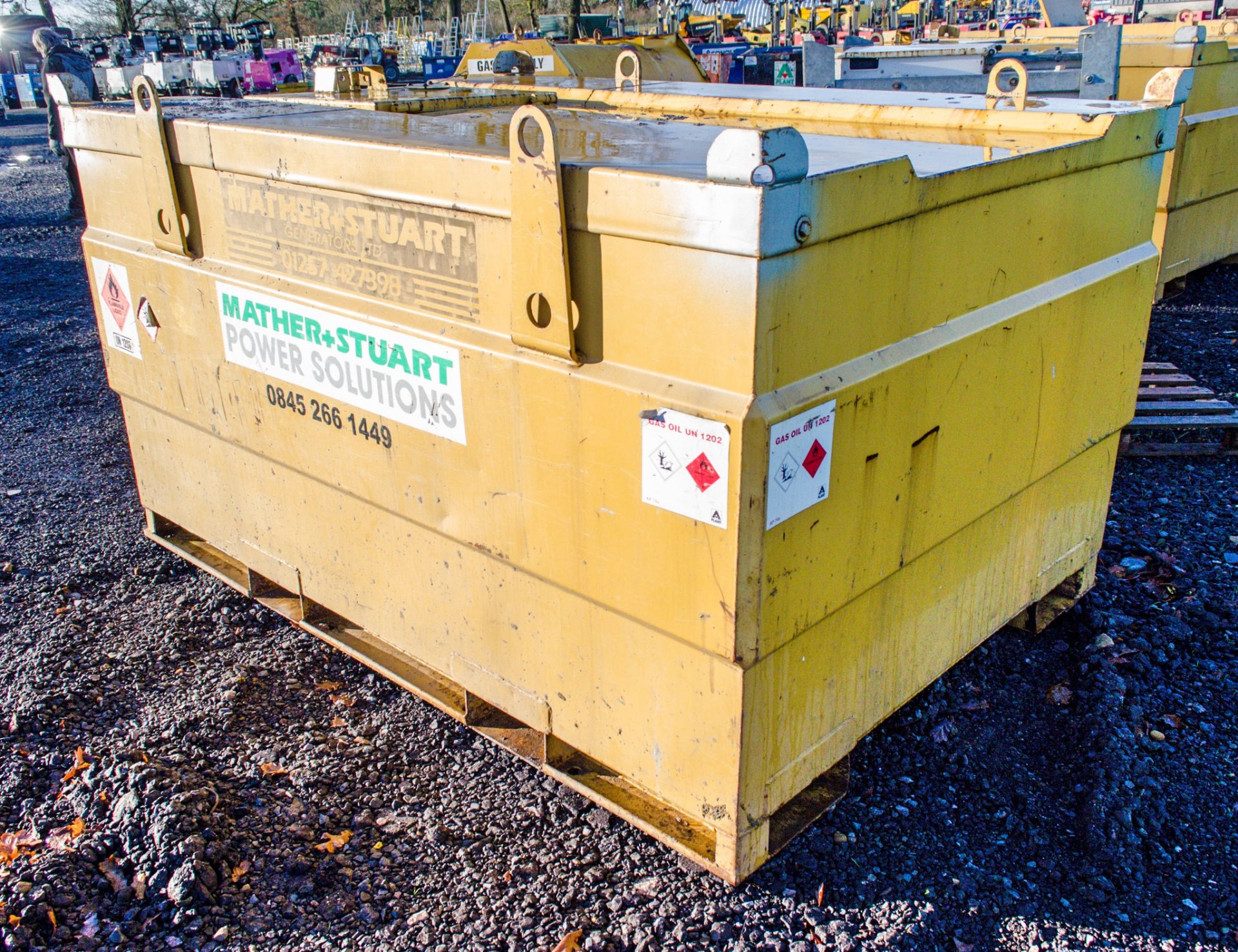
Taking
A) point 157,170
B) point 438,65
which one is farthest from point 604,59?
point 438,65

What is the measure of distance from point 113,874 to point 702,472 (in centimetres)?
159

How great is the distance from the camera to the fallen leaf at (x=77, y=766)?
8.43 feet

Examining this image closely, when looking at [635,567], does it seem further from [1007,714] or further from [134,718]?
[134,718]

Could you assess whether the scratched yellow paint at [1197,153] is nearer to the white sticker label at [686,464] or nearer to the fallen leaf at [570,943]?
the white sticker label at [686,464]

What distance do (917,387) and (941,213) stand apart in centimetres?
34

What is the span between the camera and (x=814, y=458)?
1.84 metres

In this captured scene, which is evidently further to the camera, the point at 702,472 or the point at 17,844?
the point at 17,844

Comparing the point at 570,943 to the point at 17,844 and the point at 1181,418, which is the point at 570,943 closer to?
the point at 17,844

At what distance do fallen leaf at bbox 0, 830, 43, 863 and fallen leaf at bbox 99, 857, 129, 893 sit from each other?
8.0 inches

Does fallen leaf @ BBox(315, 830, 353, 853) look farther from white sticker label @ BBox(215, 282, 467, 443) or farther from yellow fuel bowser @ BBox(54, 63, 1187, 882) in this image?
white sticker label @ BBox(215, 282, 467, 443)

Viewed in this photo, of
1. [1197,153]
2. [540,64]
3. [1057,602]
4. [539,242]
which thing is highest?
[540,64]

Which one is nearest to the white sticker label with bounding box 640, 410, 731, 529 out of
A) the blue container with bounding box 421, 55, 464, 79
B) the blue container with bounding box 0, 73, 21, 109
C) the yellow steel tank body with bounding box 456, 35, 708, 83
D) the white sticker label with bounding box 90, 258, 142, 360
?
the white sticker label with bounding box 90, 258, 142, 360

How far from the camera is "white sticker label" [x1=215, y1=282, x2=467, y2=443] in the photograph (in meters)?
2.24

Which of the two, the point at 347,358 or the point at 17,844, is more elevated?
the point at 347,358
